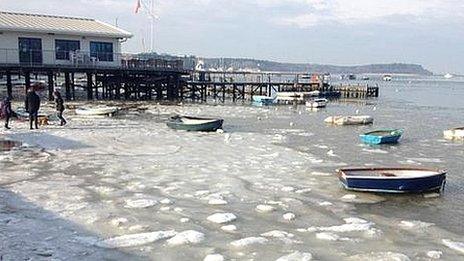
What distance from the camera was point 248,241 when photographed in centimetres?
1032

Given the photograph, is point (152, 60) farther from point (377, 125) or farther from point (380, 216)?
point (380, 216)

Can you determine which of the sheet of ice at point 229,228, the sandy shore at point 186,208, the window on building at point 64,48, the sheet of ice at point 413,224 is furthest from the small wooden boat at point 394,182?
the window on building at point 64,48

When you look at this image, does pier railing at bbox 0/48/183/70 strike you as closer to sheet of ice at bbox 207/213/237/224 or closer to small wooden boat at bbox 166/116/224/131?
small wooden boat at bbox 166/116/224/131

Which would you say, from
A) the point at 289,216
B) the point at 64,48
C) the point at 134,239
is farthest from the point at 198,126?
the point at 64,48

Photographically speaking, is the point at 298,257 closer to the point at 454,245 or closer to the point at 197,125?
the point at 454,245

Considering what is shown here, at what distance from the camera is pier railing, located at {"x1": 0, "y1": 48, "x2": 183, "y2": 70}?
133 feet

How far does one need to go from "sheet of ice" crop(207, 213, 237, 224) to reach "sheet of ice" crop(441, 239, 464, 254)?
4.55 metres

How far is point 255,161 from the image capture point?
19438 mm

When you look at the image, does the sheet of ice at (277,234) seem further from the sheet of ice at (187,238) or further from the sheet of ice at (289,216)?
the sheet of ice at (187,238)

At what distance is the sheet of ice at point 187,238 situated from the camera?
10.1 meters

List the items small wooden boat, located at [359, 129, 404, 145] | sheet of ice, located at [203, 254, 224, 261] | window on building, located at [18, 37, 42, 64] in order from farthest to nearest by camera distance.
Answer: window on building, located at [18, 37, 42, 64] → small wooden boat, located at [359, 129, 404, 145] → sheet of ice, located at [203, 254, 224, 261]

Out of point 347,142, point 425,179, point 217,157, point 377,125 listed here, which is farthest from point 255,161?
point 377,125

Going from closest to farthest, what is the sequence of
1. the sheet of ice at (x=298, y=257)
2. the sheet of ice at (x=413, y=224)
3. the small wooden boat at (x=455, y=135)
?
the sheet of ice at (x=298, y=257)
the sheet of ice at (x=413, y=224)
the small wooden boat at (x=455, y=135)

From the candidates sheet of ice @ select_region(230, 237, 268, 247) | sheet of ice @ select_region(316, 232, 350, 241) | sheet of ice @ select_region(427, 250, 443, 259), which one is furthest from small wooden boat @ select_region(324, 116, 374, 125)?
sheet of ice @ select_region(230, 237, 268, 247)
